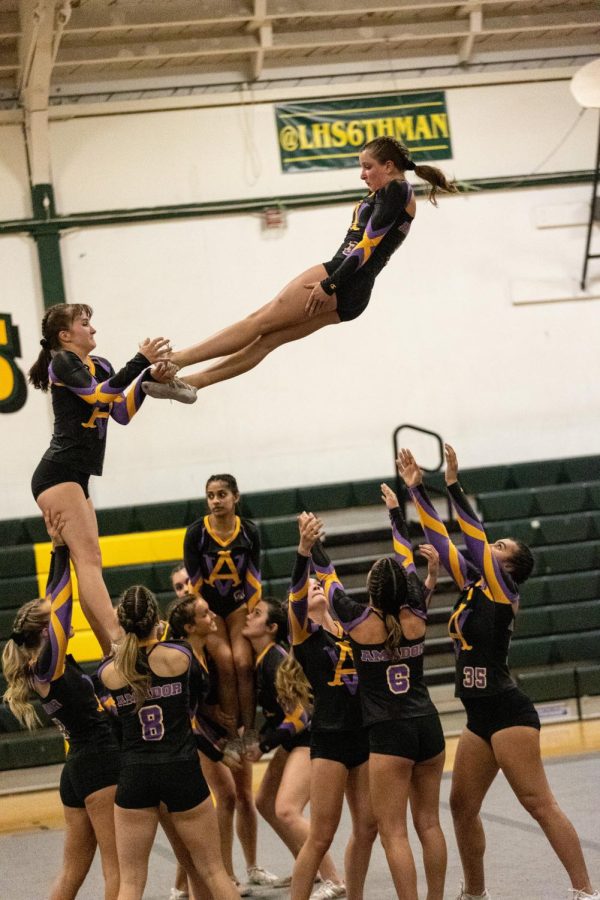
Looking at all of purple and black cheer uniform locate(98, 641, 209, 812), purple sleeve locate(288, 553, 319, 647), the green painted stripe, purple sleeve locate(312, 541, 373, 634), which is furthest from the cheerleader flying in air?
the green painted stripe

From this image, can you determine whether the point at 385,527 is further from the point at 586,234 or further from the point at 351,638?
the point at 351,638

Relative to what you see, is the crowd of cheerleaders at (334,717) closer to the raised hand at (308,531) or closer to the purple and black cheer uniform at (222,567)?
the raised hand at (308,531)

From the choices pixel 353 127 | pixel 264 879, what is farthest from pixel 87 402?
pixel 353 127

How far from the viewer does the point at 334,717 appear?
5.27m

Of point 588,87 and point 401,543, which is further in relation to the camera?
point 588,87

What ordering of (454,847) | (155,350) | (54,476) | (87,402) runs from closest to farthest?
(155,350) < (87,402) < (54,476) < (454,847)

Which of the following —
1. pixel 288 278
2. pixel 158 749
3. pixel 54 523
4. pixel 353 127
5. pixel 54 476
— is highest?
pixel 353 127

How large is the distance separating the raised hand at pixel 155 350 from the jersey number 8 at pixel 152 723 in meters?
1.39

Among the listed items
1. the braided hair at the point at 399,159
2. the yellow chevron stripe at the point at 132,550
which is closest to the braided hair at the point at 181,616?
the braided hair at the point at 399,159

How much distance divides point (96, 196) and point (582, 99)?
4.55 meters

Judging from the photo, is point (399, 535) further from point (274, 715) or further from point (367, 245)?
point (274, 715)

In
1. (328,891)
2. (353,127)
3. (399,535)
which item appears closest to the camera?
(399,535)

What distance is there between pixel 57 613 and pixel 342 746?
1.40 meters

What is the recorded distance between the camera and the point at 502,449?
11.5m
